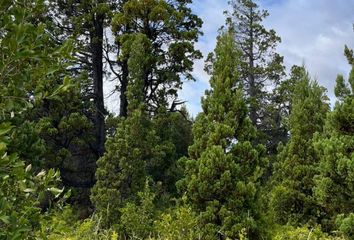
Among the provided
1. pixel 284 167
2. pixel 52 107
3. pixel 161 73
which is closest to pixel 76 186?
pixel 52 107

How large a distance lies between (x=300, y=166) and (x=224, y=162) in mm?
4961

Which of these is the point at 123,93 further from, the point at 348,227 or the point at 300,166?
the point at 348,227

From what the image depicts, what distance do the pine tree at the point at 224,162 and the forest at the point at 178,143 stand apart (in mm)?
34

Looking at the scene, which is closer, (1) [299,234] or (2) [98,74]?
(1) [299,234]

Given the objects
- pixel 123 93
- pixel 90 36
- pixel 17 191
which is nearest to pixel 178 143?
pixel 123 93

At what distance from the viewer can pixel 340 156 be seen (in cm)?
977

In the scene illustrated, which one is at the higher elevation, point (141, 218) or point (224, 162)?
point (224, 162)

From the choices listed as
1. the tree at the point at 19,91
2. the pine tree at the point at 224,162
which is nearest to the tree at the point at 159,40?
the pine tree at the point at 224,162

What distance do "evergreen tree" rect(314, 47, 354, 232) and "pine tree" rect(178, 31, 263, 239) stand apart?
2297mm

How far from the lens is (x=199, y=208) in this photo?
12594 millimetres

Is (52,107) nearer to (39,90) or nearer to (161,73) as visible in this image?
(161,73)

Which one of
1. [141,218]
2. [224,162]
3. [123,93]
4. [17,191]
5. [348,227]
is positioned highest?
[123,93]

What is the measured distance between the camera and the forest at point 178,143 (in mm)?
10617

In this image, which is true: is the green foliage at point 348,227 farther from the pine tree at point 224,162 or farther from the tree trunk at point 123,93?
the tree trunk at point 123,93
